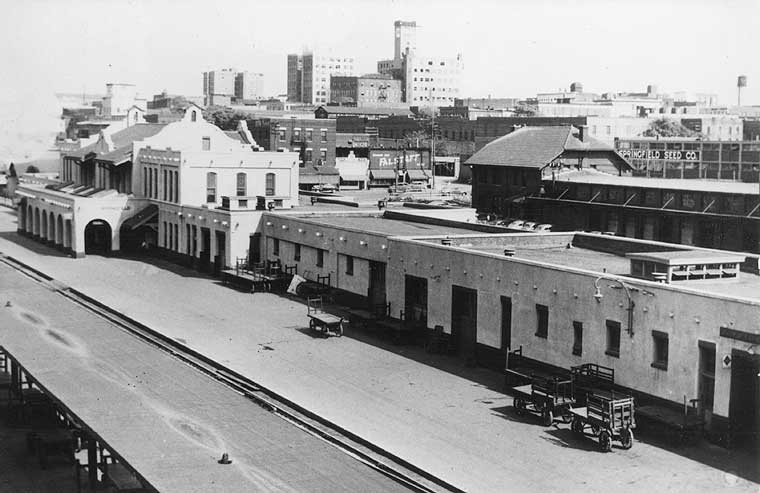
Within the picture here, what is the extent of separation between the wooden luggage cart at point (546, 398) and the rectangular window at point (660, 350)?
8.30 ft

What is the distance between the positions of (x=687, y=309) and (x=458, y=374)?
9598 mm

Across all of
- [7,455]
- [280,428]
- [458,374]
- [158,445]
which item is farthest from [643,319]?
[7,455]

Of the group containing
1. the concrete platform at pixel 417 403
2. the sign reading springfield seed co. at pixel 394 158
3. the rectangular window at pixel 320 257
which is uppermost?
the sign reading springfield seed co. at pixel 394 158

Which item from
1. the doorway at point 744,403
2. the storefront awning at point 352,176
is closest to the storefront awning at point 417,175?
the storefront awning at point 352,176

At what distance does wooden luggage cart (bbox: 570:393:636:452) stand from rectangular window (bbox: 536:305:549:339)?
555cm

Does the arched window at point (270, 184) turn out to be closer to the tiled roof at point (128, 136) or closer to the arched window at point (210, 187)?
the arched window at point (210, 187)

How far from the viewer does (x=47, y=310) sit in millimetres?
32938

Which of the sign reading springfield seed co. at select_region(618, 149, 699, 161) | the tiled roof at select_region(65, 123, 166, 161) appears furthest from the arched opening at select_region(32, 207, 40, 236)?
the sign reading springfield seed co. at select_region(618, 149, 699, 161)

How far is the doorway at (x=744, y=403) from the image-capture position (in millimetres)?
24328

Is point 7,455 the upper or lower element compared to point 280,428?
lower

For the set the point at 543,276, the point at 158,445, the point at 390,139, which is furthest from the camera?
the point at 390,139

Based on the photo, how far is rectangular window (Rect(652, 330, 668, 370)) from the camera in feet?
87.4

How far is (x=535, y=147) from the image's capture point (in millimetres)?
68375

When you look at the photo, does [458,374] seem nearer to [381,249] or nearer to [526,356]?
[526,356]
